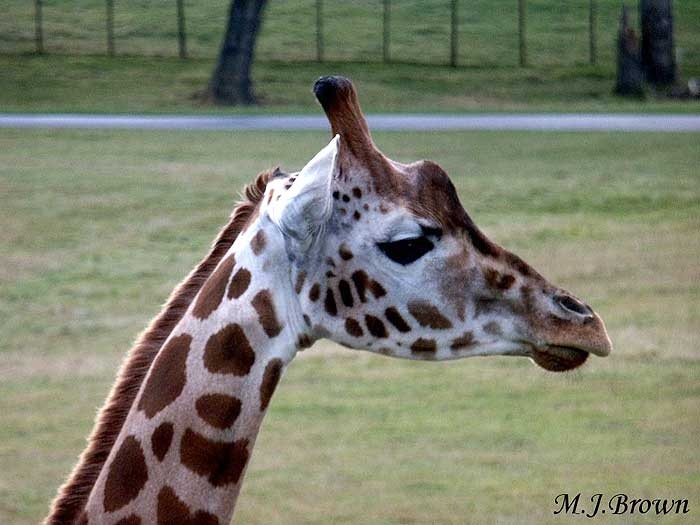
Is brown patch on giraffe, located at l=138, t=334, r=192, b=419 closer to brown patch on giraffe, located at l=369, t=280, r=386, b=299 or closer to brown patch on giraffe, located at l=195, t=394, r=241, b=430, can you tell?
brown patch on giraffe, located at l=195, t=394, r=241, b=430

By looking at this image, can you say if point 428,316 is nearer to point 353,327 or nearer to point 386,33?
point 353,327

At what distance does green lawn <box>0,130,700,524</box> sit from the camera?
7816mm

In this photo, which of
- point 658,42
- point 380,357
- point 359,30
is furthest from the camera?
point 359,30

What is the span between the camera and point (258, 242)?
3143 millimetres

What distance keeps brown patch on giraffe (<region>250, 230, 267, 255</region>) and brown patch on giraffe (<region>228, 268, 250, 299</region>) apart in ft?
0.16

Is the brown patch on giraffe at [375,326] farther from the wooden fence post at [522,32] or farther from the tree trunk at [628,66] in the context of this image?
the wooden fence post at [522,32]

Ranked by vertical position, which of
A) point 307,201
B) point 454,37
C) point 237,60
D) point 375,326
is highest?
point 307,201

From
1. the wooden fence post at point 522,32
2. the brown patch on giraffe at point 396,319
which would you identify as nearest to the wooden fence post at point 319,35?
the wooden fence post at point 522,32

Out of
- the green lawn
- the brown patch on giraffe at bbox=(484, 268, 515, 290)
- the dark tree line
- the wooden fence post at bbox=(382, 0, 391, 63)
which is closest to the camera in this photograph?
the brown patch on giraffe at bbox=(484, 268, 515, 290)

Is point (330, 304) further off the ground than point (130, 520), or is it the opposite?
point (330, 304)

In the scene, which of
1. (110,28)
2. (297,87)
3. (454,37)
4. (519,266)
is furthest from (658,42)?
(519,266)

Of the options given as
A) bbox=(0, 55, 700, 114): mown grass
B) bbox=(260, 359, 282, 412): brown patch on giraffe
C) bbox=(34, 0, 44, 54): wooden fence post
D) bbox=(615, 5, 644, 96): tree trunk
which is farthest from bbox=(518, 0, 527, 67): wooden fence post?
bbox=(260, 359, 282, 412): brown patch on giraffe

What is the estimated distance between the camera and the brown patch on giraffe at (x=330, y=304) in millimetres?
3178

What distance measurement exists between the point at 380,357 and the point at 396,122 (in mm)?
16496
